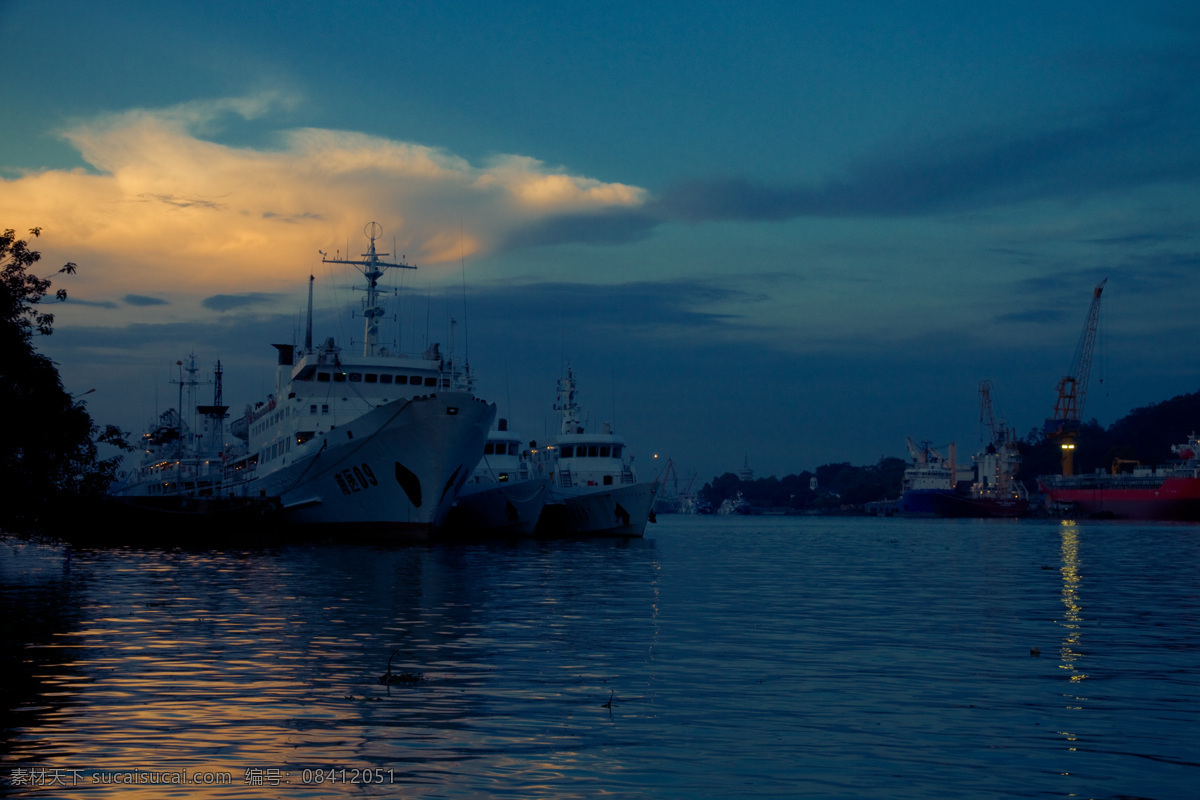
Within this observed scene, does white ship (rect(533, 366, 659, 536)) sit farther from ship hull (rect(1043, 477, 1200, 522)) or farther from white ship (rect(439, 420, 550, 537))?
ship hull (rect(1043, 477, 1200, 522))

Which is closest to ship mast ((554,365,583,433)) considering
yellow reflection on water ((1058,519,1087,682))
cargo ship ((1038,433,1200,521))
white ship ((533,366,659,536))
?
white ship ((533,366,659,536))

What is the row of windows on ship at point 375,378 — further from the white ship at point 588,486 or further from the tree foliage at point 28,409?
the tree foliage at point 28,409

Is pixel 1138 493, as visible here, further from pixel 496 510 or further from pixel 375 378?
pixel 375 378

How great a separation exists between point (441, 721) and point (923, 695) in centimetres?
600

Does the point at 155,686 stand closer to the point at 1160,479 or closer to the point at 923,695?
the point at 923,695

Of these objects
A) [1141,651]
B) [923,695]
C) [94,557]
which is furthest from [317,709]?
[94,557]

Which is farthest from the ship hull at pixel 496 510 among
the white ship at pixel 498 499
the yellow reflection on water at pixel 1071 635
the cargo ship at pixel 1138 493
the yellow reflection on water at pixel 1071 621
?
the cargo ship at pixel 1138 493

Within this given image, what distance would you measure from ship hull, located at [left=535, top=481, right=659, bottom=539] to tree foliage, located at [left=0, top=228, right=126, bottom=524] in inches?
1384

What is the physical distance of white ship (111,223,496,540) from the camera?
1909 inches

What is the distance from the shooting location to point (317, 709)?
12188mm

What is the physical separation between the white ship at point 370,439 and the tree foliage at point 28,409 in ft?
58.0

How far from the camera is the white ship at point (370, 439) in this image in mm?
48500

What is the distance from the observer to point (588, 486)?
67.6 m

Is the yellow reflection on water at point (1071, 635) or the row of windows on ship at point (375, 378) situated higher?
the row of windows on ship at point (375, 378)
